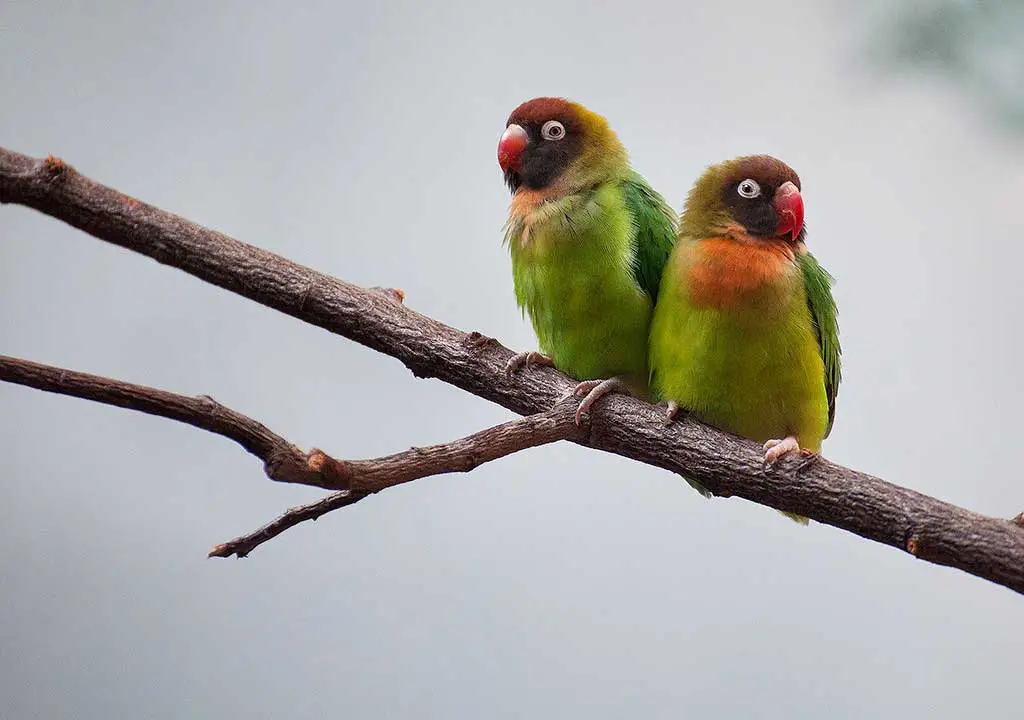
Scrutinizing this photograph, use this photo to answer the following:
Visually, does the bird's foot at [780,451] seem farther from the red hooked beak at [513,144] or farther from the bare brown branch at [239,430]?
the red hooked beak at [513,144]

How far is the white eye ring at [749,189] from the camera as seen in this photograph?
2.79m

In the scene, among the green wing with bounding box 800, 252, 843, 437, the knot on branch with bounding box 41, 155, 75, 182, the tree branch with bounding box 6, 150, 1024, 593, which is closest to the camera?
the tree branch with bounding box 6, 150, 1024, 593

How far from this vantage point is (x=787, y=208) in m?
2.75

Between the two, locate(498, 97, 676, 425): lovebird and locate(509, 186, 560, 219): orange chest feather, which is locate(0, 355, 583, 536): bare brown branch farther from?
locate(509, 186, 560, 219): orange chest feather

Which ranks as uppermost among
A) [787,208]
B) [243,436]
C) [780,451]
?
[787,208]

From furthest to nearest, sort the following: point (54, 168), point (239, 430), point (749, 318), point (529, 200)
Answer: point (529, 200) → point (749, 318) → point (54, 168) → point (239, 430)

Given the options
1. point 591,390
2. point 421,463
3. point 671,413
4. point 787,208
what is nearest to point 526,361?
point 591,390

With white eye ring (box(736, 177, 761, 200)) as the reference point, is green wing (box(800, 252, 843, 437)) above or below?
below

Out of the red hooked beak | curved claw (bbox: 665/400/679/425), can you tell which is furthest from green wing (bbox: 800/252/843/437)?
the red hooked beak

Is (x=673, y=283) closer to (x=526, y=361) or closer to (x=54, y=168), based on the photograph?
(x=526, y=361)

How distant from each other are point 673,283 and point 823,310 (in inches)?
17.0

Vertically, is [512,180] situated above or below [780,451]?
above

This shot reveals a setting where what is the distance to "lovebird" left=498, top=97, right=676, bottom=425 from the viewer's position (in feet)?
9.37

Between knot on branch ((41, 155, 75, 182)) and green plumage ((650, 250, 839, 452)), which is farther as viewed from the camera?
green plumage ((650, 250, 839, 452))
